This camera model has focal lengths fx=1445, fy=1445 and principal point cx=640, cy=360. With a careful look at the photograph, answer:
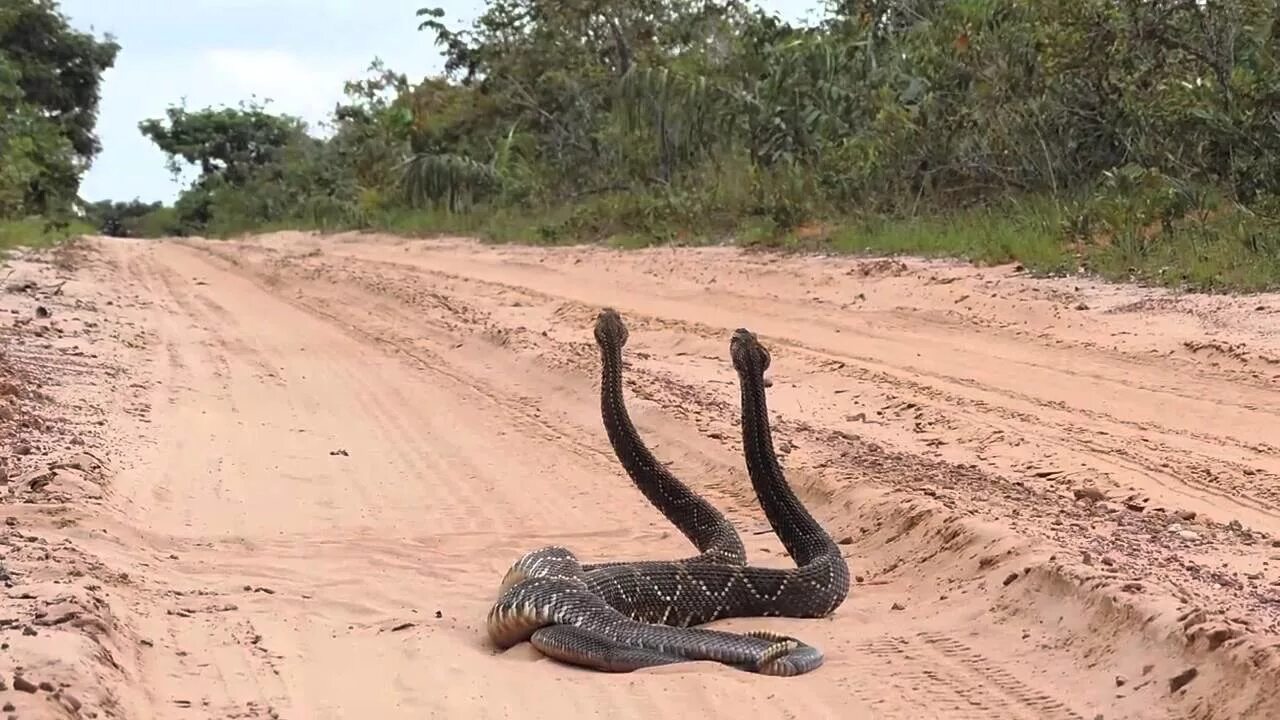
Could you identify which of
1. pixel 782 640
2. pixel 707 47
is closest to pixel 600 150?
pixel 707 47

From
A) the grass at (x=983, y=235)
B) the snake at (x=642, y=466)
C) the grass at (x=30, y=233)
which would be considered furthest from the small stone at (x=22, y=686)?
the grass at (x=30, y=233)

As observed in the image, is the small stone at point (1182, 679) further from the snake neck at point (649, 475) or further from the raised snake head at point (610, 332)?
the raised snake head at point (610, 332)

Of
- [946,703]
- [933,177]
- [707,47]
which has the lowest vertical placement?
[946,703]

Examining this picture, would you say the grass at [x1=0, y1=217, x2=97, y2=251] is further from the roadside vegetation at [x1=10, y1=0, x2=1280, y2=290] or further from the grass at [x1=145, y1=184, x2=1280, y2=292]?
the grass at [x1=145, y1=184, x2=1280, y2=292]

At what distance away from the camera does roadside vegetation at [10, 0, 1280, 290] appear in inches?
453

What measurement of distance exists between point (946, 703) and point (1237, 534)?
5.22ft

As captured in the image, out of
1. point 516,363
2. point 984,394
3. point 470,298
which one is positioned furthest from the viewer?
point 470,298

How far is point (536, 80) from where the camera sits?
28906 mm

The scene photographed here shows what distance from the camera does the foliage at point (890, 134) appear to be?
11523 mm

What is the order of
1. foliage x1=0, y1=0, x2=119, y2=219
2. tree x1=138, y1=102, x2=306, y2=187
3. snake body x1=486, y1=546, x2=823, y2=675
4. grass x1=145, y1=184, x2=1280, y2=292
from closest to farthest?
snake body x1=486, y1=546, x2=823, y2=675 < grass x1=145, y1=184, x2=1280, y2=292 < foliage x1=0, y1=0, x2=119, y2=219 < tree x1=138, y1=102, x2=306, y2=187

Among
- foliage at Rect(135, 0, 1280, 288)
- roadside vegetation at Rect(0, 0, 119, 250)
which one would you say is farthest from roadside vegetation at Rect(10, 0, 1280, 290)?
roadside vegetation at Rect(0, 0, 119, 250)

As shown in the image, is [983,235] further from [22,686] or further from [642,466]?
[22,686]

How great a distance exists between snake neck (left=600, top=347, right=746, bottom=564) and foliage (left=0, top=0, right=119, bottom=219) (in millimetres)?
25757

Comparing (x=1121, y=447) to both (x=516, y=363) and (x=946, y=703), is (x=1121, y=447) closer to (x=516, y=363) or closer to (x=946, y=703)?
(x=946, y=703)
